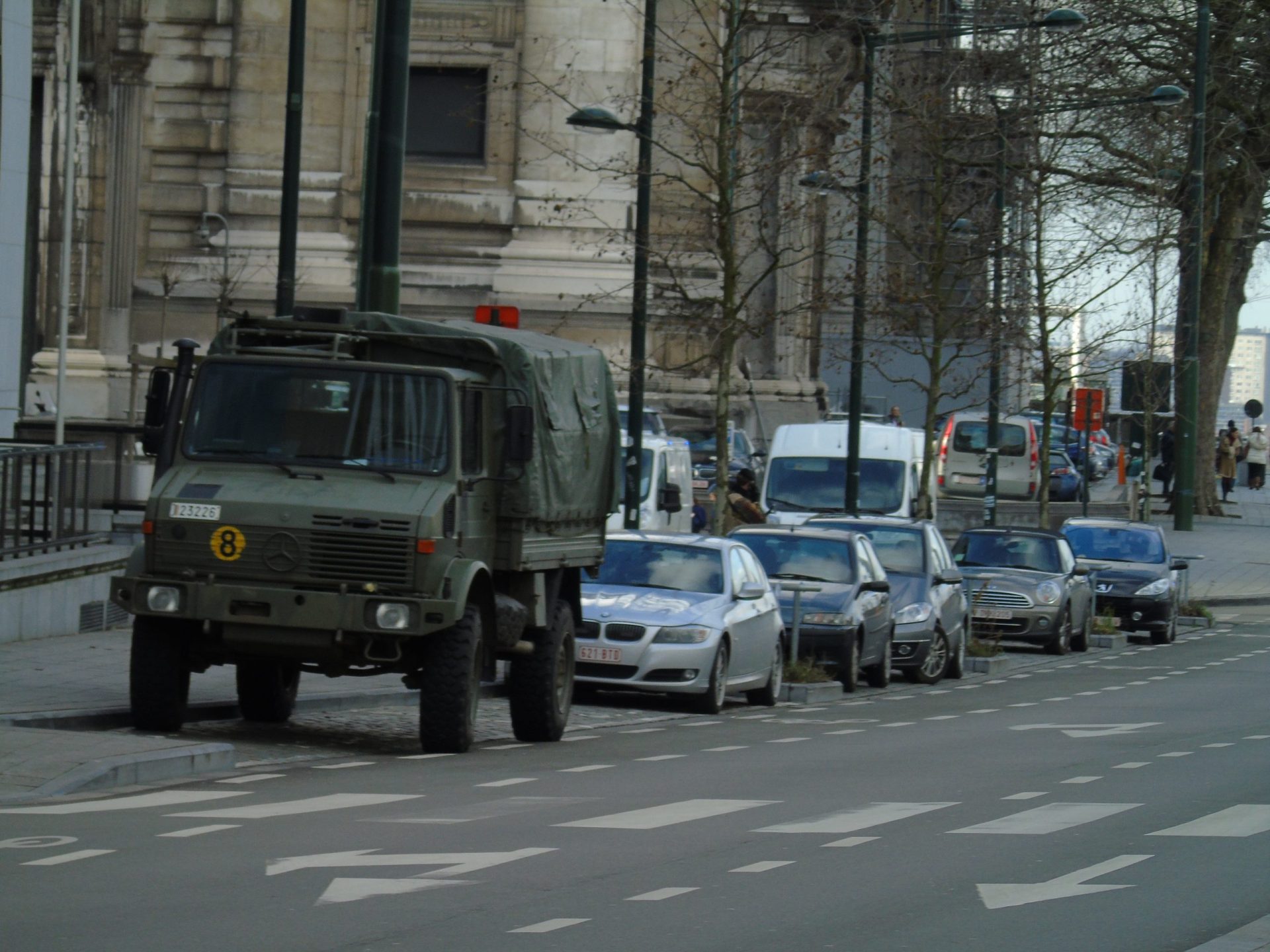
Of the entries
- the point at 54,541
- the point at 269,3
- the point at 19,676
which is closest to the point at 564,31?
the point at 269,3

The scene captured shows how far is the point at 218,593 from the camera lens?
13.5 metres

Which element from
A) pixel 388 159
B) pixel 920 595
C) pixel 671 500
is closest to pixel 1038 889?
pixel 388 159

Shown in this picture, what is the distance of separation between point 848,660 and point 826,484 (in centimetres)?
1311

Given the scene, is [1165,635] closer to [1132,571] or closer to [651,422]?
[1132,571]

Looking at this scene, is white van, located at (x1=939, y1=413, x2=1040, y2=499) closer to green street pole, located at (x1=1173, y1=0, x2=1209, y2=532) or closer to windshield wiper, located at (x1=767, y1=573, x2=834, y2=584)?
green street pole, located at (x1=1173, y1=0, x2=1209, y2=532)

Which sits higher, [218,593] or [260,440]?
[260,440]

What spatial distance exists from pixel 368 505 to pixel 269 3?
1372 inches

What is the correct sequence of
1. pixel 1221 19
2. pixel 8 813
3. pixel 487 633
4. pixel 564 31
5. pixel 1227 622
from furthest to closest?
pixel 1221 19
pixel 564 31
pixel 1227 622
pixel 487 633
pixel 8 813

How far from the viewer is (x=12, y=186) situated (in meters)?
24.5

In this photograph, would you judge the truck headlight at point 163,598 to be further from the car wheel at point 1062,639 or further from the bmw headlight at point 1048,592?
the car wheel at point 1062,639

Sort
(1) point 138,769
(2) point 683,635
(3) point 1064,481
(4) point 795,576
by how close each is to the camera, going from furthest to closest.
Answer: (3) point 1064,481
(4) point 795,576
(2) point 683,635
(1) point 138,769

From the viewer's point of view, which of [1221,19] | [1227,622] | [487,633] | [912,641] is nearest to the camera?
[487,633]

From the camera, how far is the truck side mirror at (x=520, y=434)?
14102 millimetres

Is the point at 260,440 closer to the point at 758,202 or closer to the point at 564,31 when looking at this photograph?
the point at 758,202
